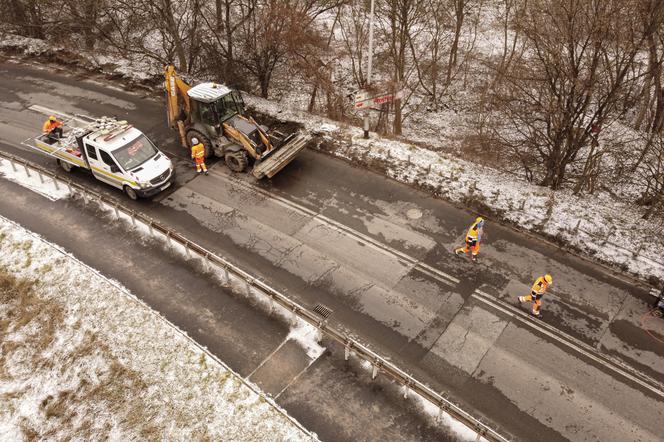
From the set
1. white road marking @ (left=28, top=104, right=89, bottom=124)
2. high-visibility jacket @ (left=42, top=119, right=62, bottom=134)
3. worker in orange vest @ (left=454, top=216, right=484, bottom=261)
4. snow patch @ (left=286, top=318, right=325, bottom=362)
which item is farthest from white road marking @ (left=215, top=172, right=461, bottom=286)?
white road marking @ (left=28, top=104, right=89, bottom=124)

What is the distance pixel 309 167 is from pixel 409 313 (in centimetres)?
806

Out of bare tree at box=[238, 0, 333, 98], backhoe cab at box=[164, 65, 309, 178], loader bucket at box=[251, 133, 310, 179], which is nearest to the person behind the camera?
loader bucket at box=[251, 133, 310, 179]

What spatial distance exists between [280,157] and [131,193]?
5.53 meters

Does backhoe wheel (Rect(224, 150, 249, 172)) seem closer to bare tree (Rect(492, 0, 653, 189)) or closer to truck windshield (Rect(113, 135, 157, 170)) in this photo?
truck windshield (Rect(113, 135, 157, 170))

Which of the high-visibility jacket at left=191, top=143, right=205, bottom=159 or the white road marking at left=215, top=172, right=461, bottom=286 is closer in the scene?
the white road marking at left=215, top=172, right=461, bottom=286

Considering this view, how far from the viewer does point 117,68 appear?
26.0 metres

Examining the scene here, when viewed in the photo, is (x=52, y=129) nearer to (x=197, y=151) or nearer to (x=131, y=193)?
(x=131, y=193)

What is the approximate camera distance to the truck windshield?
54.1 feet

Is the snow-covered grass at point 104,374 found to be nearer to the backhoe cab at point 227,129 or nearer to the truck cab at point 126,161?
the truck cab at point 126,161

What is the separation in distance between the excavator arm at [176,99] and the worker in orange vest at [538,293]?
45.4 ft

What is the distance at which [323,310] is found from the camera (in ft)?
43.0

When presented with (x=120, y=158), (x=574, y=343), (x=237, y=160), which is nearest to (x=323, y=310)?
(x=574, y=343)

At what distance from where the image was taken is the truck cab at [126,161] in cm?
1641

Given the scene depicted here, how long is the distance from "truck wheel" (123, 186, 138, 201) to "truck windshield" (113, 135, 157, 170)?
2.55ft
